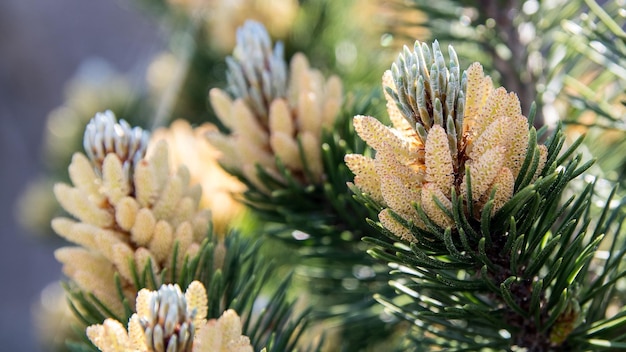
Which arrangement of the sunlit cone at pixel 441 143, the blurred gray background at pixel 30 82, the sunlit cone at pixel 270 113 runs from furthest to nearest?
the blurred gray background at pixel 30 82 < the sunlit cone at pixel 270 113 < the sunlit cone at pixel 441 143

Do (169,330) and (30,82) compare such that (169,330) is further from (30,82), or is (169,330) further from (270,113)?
(30,82)

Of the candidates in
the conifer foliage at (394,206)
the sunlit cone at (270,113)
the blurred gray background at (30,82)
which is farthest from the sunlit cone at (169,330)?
the blurred gray background at (30,82)

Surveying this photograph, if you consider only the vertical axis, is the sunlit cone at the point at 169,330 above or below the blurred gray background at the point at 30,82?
below

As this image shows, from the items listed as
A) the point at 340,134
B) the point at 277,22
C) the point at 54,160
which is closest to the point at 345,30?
the point at 277,22

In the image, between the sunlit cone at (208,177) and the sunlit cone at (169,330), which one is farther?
the sunlit cone at (208,177)

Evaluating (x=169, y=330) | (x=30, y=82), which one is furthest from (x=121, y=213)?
(x=30, y=82)

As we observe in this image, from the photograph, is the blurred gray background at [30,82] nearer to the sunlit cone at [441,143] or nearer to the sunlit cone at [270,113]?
the sunlit cone at [270,113]

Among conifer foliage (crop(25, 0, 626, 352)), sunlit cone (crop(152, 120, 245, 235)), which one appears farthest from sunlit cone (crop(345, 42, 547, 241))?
sunlit cone (crop(152, 120, 245, 235))
